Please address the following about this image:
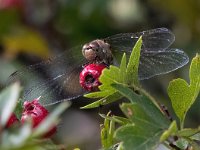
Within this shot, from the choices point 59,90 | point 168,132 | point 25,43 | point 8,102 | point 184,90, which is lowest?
Result: point 168,132

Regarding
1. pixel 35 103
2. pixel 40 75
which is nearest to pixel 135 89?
pixel 35 103

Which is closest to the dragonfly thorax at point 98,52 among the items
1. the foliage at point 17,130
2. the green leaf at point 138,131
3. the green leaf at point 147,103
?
the green leaf at point 147,103

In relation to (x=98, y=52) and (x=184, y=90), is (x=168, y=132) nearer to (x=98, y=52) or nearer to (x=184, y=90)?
(x=184, y=90)

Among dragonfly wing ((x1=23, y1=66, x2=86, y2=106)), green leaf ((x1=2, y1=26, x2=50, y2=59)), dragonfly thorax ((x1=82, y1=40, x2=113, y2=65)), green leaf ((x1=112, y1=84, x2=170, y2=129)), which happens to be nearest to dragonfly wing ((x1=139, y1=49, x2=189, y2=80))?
dragonfly thorax ((x1=82, y1=40, x2=113, y2=65))

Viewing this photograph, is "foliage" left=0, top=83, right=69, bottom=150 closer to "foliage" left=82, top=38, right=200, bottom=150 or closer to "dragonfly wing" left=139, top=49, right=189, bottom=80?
"foliage" left=82, top=38, right=200, bottom=150

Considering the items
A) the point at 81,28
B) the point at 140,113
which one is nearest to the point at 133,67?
the point at 140,113

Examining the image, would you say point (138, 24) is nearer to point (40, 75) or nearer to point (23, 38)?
point (23, 38)
